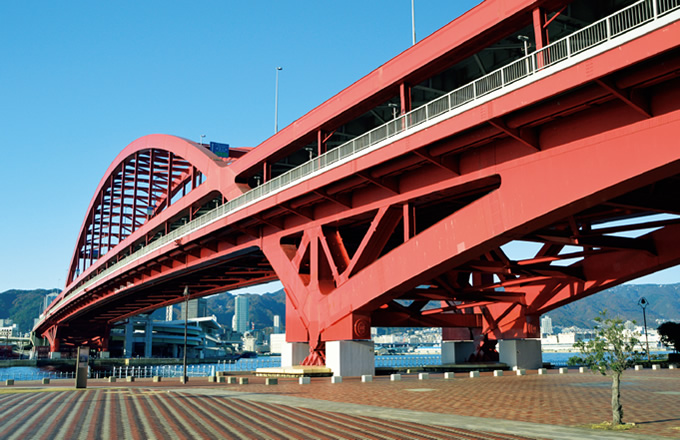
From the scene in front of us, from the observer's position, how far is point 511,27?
25422 millimetres

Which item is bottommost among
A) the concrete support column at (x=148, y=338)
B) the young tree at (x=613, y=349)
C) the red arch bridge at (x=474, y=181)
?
the concrete support column at (x=148, y=338)

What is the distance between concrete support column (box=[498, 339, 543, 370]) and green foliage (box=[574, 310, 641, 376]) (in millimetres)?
29849

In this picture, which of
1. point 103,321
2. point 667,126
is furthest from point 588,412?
point 103,321

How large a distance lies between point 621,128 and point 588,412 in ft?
30.9

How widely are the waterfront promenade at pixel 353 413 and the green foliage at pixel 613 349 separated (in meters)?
1.40

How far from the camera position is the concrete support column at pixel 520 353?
4547cm

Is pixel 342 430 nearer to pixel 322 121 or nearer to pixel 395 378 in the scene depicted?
pixel 395 378

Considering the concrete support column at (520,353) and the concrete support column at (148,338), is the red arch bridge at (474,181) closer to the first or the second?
the concrete support column at (520,353)

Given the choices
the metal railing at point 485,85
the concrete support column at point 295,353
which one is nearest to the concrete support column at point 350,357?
the concrete support column at point 295,353

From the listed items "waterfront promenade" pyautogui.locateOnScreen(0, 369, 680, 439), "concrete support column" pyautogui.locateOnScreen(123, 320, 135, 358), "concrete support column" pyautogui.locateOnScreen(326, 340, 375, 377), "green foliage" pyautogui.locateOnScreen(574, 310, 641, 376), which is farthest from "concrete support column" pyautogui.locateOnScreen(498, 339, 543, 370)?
"concrete support column" pyautogui.locateOnScreen(123, 320, 135, 358)

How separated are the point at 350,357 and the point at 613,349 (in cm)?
2049

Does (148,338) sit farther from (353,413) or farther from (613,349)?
(613,349)

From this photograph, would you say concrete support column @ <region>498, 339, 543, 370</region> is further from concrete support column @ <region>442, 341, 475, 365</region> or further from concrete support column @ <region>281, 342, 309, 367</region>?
concrete support column @ <region>281, 342, 309, 367</region>

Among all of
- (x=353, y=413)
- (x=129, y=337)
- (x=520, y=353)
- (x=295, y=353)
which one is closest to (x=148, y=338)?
(x=129, y=337)
